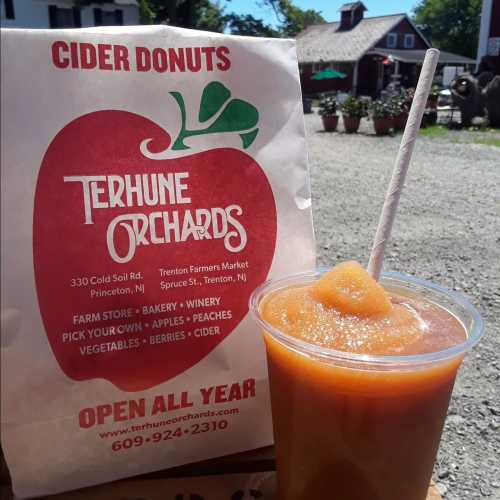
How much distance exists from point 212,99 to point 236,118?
61 mm

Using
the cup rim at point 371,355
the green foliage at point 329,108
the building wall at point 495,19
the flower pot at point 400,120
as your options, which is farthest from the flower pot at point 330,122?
the cup rim at point 371,355

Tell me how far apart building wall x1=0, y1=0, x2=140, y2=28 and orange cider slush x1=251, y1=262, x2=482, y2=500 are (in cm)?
2062

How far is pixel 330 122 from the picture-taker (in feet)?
42.9

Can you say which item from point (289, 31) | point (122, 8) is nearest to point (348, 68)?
point (289, 31)

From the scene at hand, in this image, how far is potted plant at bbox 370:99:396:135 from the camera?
11.6 m

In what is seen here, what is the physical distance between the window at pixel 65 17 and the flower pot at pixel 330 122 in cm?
1265

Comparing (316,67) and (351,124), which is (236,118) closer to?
(351,124)

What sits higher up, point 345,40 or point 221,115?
point 345,40

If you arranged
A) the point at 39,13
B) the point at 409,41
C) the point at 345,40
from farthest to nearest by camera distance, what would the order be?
the point at 409,41 < the point at 345,40 < the point at 39,13

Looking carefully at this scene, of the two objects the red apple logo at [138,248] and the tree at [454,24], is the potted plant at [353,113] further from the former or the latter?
the tree at [454,24]

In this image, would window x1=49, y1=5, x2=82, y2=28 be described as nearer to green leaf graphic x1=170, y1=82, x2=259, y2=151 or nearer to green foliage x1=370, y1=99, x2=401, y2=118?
green foliage x1=370, y1=99, x2=401, y2=118

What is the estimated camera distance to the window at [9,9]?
1893 centimetres

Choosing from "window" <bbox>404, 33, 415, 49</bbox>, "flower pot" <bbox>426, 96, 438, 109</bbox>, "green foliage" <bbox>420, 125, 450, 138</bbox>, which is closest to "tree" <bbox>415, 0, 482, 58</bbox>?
"window" <bbox>404, 33, 415, 49</bbox>

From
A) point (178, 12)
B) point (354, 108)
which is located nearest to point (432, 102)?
point (354, 108)
